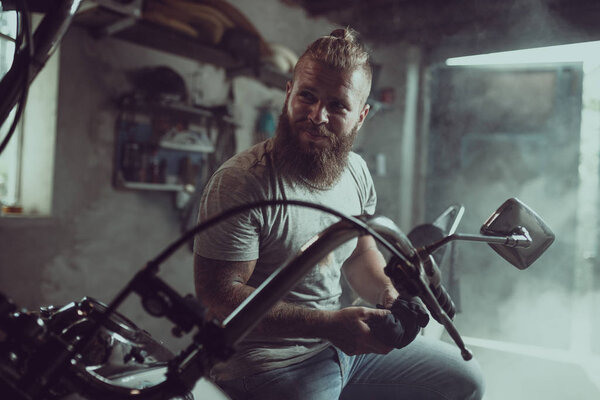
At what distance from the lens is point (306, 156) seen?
131cm

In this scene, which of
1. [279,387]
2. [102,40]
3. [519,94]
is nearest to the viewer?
[279,387]

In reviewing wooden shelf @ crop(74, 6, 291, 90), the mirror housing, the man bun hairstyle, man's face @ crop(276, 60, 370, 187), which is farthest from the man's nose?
wooden shelf @ crop(74, 6, 291, 90)

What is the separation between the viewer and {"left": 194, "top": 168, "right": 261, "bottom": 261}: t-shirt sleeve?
1115mm

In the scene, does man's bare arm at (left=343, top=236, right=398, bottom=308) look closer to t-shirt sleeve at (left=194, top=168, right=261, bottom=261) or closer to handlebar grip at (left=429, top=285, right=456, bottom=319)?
t-shirt sleeve at (left=194, top=168, right=261, bottom=261)

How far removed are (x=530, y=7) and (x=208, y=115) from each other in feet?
9.63

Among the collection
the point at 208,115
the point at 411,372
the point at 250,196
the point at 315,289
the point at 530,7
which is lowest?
the point at 411,372

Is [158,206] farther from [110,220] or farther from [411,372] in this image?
[411,372]

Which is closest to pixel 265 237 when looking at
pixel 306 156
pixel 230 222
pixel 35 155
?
pixel 230 222

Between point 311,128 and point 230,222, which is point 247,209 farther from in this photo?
point 311,128

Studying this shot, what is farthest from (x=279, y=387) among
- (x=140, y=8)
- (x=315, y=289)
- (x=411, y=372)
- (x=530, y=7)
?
(x=530, y=7)

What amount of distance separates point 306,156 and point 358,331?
642 mm

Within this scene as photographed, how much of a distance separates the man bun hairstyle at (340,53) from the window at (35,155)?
196 centimetres

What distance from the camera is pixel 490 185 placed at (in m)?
4.25

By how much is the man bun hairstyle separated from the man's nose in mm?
121
